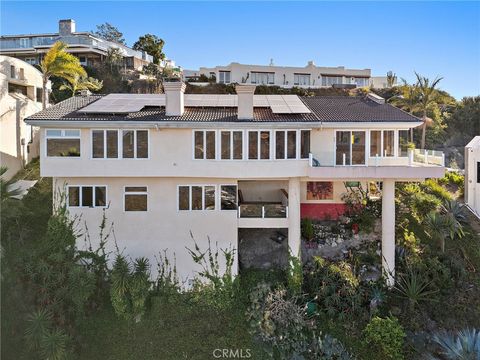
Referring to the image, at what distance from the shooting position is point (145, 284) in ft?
54.0

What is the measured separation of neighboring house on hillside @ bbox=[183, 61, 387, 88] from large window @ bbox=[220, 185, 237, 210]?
100 ft

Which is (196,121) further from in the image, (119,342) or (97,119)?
(119,342)

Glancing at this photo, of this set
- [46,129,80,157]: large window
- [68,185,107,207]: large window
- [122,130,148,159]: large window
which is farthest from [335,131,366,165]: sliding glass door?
[46,129,80,157]: large window

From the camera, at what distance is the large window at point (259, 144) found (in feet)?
56.7

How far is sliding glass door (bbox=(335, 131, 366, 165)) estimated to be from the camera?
1805 centimetres

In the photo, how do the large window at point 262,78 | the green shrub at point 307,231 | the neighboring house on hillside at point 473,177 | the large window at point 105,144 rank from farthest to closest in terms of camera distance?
the large window at point 262,78 < the neighboring house on hillside at point 473,177 < the green shrub at point 307,231 < the large window at point 105,144

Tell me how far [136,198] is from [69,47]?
39639mm

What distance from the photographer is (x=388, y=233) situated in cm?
1792

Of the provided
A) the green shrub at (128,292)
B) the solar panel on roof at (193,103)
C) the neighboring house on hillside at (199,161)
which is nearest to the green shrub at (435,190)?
the neighboring house on hillside at (199,161)

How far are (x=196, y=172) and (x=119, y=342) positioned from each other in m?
8.41

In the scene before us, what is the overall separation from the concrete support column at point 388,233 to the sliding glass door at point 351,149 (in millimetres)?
1797

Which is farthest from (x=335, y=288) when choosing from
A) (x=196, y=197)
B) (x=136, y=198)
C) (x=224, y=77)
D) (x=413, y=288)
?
(x=224, y=77)

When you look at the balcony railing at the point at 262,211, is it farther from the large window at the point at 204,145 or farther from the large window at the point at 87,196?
the large window at the point at 87,196

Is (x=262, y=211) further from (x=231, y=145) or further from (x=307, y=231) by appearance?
(x=231, y=145)
